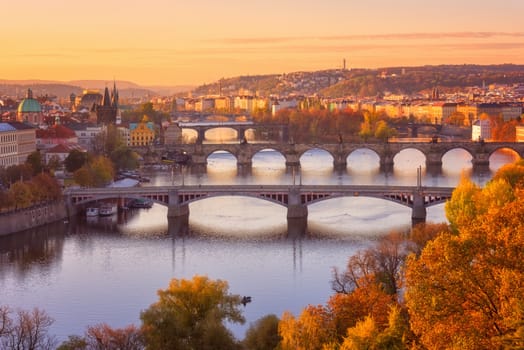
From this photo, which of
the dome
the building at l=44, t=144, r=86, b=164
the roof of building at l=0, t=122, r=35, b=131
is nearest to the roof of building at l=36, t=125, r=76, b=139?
the building at l=44, t=144, r=86, b=164

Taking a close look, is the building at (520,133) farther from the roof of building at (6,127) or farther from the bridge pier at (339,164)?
the roof of building at (6,127)

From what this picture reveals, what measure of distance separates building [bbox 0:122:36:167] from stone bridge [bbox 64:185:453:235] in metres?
5.04

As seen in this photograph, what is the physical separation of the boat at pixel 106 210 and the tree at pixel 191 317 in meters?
12.8

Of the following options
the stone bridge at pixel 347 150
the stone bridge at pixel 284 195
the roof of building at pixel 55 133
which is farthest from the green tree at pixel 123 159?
the stone bridge at pixel 284 195

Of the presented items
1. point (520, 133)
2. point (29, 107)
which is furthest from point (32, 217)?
point (520, 133)

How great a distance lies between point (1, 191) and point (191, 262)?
18.4ft

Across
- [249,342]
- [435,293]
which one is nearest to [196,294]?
[249,342]

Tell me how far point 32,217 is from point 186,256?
4.60 m

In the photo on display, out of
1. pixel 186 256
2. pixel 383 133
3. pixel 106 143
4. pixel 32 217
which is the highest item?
pixel 106 143

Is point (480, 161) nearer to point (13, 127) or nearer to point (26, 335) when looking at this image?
point (13, 127)

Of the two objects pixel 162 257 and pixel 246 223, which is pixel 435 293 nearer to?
pixel 162 257

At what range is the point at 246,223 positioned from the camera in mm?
22672

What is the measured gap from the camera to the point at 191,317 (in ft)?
36.6

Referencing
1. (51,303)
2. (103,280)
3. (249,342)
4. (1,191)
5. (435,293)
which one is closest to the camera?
(435,293)
